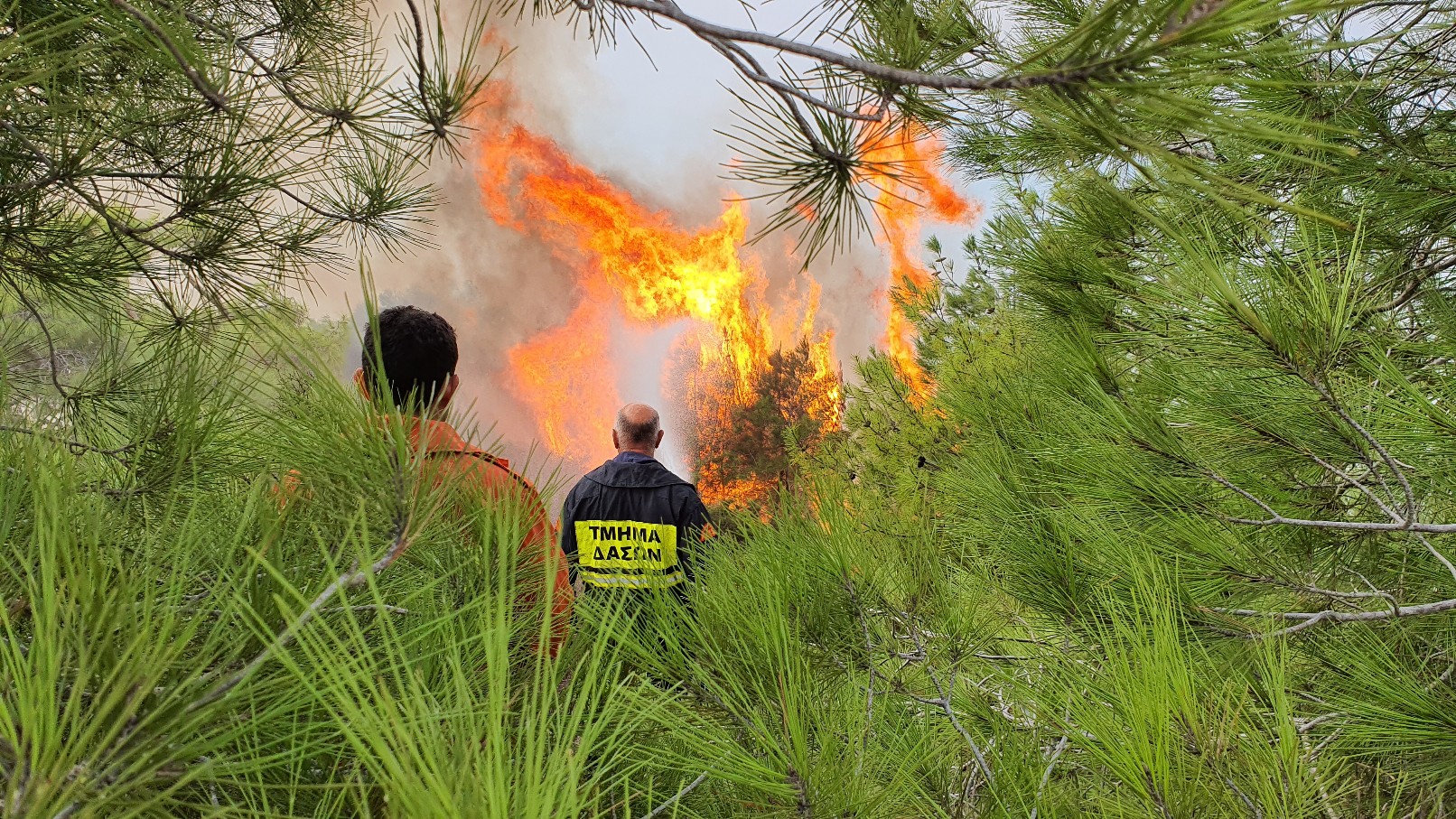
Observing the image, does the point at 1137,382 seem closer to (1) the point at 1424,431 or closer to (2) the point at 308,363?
(1) the point at 1424,431

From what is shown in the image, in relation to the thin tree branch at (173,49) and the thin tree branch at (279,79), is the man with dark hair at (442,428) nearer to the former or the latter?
the thin tree branch at (173,49)

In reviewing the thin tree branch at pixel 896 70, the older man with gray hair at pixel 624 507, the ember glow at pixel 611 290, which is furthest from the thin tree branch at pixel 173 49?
the ember glow at pixel 611 290

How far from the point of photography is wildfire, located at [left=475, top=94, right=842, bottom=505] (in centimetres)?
2088

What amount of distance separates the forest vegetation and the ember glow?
1793 cm

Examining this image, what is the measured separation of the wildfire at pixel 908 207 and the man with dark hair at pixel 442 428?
491 mm

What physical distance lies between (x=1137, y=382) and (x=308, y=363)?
1.24 m

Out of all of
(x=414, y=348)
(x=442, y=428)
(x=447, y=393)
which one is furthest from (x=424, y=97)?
(x=442, y=428)

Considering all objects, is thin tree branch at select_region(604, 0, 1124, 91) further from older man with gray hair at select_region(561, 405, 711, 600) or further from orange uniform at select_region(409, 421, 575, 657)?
older man with gray hair at select_region(561, 405, 711, 600)

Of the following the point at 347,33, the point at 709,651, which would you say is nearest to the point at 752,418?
the point at 347,33

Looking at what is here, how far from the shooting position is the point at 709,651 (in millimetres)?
609

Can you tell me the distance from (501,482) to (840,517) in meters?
0.41

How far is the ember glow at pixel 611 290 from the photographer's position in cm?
2083

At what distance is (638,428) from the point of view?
6.89ft

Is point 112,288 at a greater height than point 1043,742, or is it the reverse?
point 112,288
